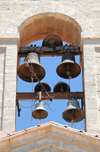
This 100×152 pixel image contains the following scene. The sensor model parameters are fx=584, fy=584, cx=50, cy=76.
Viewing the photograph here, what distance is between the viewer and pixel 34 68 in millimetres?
14547

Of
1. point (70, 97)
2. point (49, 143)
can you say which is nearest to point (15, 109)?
point (70, 97)

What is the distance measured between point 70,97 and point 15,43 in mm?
2097

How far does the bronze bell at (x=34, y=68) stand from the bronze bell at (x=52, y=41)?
28.4 inches

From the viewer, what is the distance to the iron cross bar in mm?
14852

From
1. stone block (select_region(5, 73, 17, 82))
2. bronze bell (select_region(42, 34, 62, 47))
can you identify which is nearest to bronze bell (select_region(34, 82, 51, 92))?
stone block (select_region(5, 73, 17, 82))

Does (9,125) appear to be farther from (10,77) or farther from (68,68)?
(68,68)

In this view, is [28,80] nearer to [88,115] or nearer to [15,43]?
[15,43]

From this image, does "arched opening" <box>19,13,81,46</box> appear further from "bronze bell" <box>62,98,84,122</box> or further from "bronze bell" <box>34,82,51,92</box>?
"bronze bell" <box>62,98,84,122</box>

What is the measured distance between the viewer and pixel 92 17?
15148 mm

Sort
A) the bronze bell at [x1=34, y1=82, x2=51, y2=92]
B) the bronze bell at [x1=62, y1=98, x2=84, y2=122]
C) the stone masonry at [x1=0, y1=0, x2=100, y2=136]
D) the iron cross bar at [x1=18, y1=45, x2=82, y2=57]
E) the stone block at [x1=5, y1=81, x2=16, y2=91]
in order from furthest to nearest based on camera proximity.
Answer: the iron cross bar at [x1=18, y1=45, x2=82, y2=57] → the bronze bell at [x1=34, y1=82, x2=51, y2=92] → the stone block at [x1=5, y1=81, x2=16, y2=91] → the bronze bell at [x1=62, y1=98, x2=84, y2=122] → the stone masonry at [x1=0, y1=0, x2=100, y2=136]

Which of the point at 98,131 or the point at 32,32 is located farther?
the point at 32,32

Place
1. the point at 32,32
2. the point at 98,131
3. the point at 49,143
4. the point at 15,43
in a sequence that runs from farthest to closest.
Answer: the point at 32,32, the point at 15,43, the point at 98,131, the point at 49,143

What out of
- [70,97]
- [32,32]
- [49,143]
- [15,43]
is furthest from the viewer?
[32,32]

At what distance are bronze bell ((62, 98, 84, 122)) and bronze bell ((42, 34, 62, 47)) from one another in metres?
2.14
